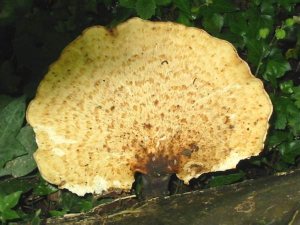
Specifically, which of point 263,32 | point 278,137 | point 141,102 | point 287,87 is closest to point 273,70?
point 287,87

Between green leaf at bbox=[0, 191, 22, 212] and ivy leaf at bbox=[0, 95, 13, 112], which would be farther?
ivy leaf at bbox=[0, 95, 13, 112]

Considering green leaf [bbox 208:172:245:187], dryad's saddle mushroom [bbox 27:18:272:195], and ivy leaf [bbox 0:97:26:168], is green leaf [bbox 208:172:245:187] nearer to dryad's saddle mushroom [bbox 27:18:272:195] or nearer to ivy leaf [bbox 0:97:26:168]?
dryad's saddle mushroom [bbox 27:18:272:195]

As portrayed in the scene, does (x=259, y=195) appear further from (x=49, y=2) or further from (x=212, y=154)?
(x=49, y=2)

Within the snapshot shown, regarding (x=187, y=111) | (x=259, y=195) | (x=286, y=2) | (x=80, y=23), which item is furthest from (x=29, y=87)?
(x=286, y=2)

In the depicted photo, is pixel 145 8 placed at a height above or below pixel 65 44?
above

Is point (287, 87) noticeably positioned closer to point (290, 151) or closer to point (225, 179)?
point (290, 151)

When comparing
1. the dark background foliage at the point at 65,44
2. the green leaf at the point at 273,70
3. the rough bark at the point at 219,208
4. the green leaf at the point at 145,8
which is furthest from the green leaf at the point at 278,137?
the green leaf at the point at 145,8

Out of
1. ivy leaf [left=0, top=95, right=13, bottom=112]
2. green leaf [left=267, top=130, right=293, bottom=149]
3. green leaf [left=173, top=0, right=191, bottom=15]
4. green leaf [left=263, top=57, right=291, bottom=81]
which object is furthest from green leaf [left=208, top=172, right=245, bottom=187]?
ivy leaf [left=0, top=95, right=13, bottom=112]
